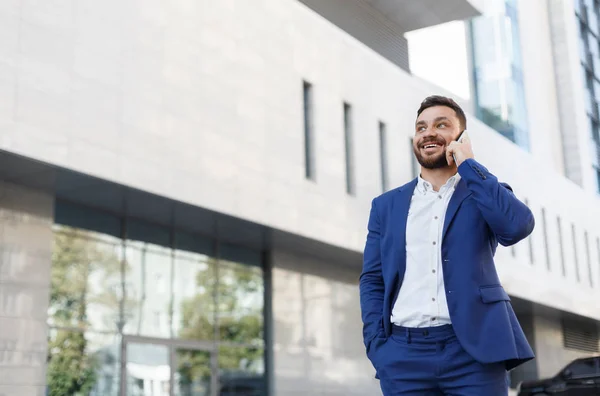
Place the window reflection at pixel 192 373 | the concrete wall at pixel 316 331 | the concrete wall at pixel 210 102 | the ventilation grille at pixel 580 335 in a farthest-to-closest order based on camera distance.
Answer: the ventilation grille at pixel 580 335 < the concrete wall at pixel 316 331 < the window reflection at pixel 192 373 < the concrete wall at pixel 210 102

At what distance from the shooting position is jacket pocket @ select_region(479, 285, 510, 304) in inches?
113

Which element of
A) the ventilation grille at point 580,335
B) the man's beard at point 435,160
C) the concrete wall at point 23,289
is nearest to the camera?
the man's beard at point 435,160

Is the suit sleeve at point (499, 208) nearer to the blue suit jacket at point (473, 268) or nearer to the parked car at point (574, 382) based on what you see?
the blue suit jacket at point (473, 268)

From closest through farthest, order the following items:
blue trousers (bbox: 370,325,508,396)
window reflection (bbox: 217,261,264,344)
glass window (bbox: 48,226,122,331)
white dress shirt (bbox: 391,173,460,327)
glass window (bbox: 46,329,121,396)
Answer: blue trousers (bbox: 370,325,508,396) → white dress shirt (bbox: 391,173,460,327) → glass window (bbox: 46,329,121,396) → glass window (bbox: 48,226,122,331) → window reflection (bbox: 217,261,264,344)

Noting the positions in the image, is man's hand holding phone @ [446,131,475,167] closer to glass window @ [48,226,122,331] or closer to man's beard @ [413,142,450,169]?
man's beard @ [413,142,450,169]

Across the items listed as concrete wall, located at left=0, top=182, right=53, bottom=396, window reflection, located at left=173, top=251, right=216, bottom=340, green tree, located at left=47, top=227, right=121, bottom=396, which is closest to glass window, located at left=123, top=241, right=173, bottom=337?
window reflection, located at left=173, top=251, right=216, bottom=340

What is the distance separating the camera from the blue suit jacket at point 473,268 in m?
2.81

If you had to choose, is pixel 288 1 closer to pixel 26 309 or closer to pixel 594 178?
pixel 26 309

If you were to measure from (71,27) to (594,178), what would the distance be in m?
36.3

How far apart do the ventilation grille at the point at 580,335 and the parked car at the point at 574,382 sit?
1792 centimetres

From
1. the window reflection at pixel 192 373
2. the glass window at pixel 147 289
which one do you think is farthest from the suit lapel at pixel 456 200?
the window reflection at pixel 192 373

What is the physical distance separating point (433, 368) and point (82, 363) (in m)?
12.5

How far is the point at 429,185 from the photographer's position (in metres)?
3.18

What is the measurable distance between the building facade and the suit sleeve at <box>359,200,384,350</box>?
377 inches
